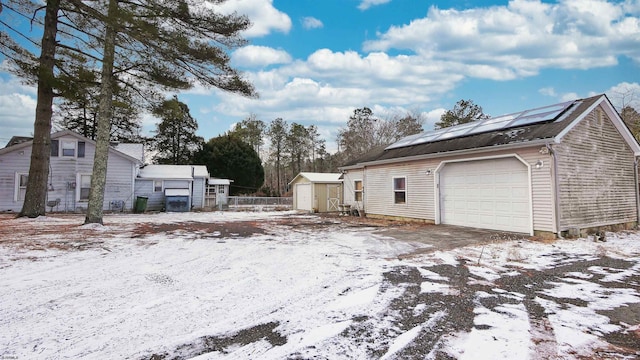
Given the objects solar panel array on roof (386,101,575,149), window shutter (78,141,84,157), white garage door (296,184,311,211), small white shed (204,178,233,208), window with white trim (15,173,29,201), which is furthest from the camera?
small white shed (204,178,233,208)

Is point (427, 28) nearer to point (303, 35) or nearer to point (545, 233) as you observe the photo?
point (303, 35)

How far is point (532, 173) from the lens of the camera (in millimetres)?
8500

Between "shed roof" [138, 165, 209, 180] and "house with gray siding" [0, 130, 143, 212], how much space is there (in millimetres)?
1020

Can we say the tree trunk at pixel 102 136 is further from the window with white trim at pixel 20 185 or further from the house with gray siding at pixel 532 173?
the window with white trim at pixel 20 185

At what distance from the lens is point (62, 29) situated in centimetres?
1065

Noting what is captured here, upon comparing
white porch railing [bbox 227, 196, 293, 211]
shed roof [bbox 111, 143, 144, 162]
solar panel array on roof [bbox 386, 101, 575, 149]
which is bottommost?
white porch railing [bbox 227, 196, 293, 211]

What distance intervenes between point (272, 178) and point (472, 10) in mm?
36802

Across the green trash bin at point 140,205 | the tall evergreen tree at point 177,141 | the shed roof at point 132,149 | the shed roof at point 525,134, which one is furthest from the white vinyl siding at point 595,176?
the tall evergreen tree at point 177,141

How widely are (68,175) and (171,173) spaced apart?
529cm

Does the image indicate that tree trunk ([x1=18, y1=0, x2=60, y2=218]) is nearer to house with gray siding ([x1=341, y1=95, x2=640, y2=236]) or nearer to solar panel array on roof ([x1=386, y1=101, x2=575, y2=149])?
house with gray siding ([x1=341, y1=95, x2=640, y2=236])

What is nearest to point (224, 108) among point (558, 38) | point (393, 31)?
point (393, 31)

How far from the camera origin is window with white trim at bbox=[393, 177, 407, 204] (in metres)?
12.9

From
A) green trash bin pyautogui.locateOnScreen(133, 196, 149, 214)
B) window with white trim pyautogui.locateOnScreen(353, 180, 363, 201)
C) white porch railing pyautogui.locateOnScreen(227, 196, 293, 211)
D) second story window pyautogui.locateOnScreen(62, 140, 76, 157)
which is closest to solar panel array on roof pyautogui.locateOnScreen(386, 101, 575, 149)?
window with white trim pyautogui.locateOnScreen(353, 180, 363, 201)

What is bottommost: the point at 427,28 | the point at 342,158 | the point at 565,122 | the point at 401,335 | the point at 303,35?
the point at 401,335
